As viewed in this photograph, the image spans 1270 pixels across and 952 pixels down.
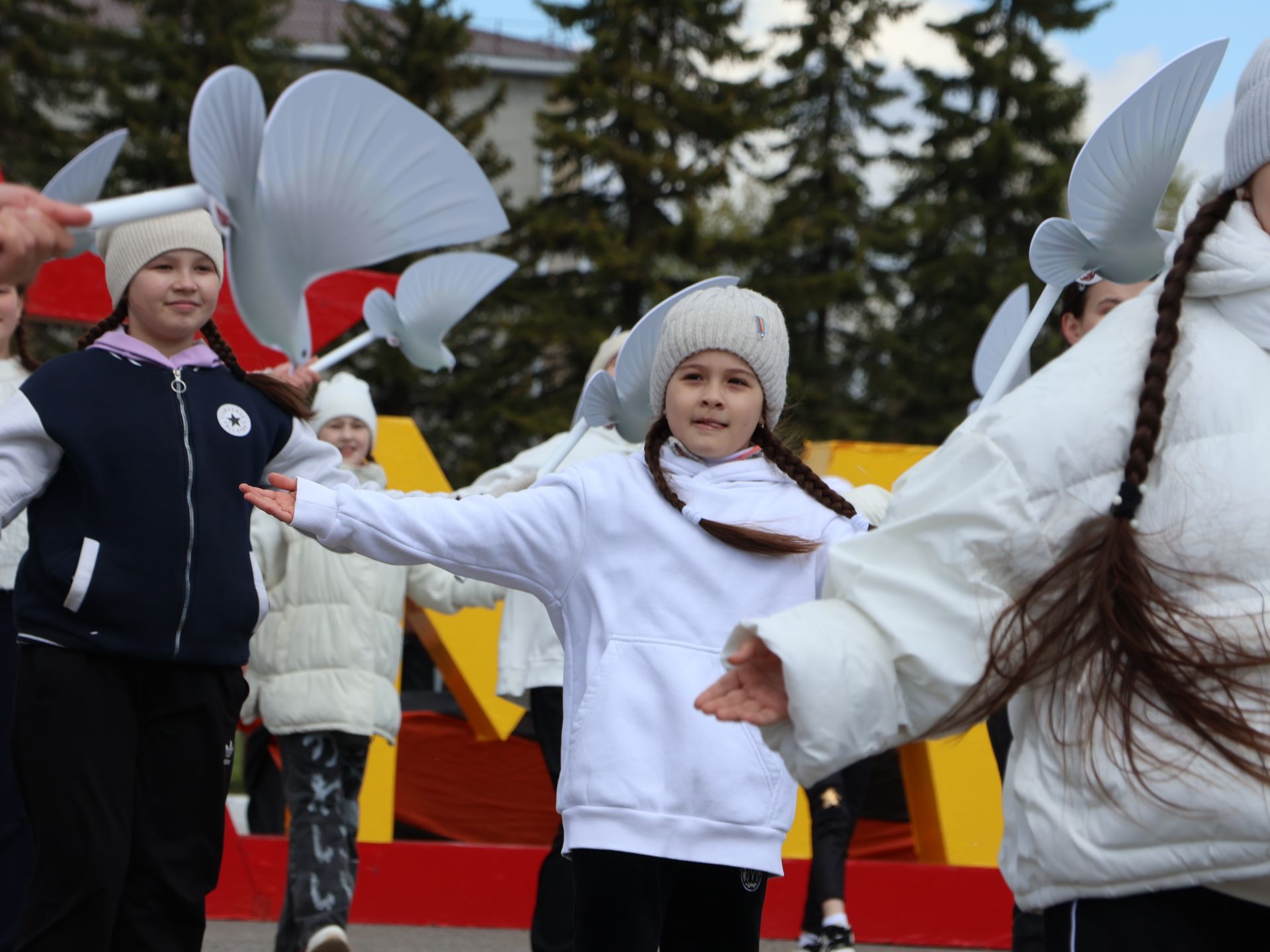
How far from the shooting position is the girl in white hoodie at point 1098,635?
1.80 metres

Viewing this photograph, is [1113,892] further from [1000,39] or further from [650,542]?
[1000,39]

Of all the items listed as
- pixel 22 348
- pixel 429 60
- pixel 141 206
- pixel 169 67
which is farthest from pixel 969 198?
pixel 141 206

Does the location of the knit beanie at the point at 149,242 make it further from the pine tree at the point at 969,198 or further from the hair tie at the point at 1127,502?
the pine tree at the point at 969,198

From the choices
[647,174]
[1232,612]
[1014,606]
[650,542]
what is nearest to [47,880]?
[650,542]

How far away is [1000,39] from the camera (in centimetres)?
2348

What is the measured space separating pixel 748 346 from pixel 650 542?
51 cm

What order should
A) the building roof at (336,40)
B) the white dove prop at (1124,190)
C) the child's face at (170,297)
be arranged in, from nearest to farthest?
the white dove prop at (1124,190) → the child's face at (170,297) → the building roof at (336,40)

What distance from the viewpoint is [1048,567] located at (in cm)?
190

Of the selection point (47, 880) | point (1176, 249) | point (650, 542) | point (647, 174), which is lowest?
point (47, 880)

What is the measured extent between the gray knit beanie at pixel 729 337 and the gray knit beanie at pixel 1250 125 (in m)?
1.24

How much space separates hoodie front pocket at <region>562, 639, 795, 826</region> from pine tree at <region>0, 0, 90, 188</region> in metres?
19.9

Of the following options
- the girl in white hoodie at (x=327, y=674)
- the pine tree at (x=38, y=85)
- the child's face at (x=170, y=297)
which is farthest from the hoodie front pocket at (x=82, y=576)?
the pine tree at (x=38, y=85)

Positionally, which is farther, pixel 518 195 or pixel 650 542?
pixel 518 195

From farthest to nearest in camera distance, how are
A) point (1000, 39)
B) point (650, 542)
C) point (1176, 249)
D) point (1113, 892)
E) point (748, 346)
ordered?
point (1000, 39) → point (748, 346) → point (650, 542) → point (1176, 249) → point (1113, 892)
